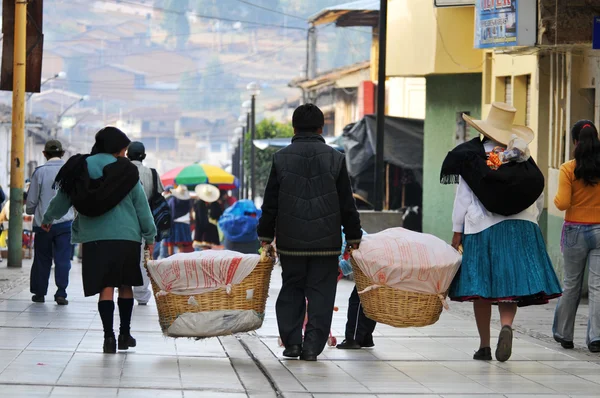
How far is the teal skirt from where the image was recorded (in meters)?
9.74

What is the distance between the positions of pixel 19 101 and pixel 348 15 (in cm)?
2214

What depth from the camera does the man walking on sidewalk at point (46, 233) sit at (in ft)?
46.8

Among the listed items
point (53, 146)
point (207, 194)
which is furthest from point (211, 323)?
point (207, 194)

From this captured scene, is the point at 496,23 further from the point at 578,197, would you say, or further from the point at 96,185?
the point at 96,185

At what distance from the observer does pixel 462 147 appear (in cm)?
1006

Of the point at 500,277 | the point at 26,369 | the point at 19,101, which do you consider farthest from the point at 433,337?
the point at 19,101

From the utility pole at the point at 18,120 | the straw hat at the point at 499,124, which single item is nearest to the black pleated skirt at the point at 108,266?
the straw hat at the point at 499,124

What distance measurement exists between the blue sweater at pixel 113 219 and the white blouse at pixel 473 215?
219cm

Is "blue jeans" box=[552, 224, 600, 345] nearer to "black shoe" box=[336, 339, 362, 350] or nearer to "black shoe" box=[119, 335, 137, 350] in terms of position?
"black shoe" box=[336, 339, 362, 350]

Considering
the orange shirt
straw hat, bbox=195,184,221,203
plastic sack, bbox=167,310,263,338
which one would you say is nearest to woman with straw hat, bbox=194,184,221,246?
straw hat, bbox=195,184,221,203

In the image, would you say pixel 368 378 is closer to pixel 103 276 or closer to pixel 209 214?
pixel 103 276

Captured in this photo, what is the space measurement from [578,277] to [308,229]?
8.50 feet

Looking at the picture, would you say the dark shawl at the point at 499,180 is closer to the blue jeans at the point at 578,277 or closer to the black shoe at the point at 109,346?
the blue jeans at the point at 578,277

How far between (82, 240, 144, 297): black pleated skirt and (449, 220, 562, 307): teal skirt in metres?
2.28
